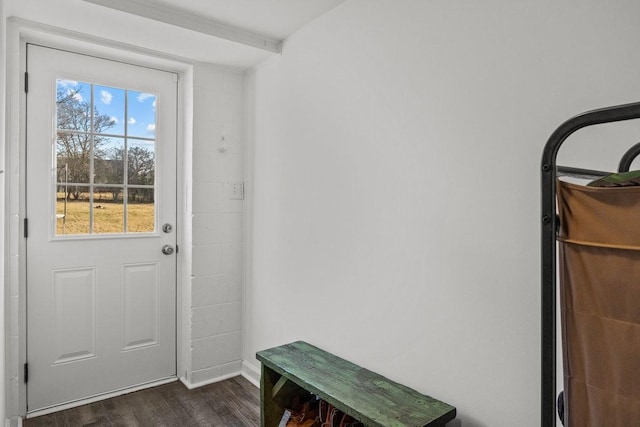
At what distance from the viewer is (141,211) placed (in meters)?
2.77

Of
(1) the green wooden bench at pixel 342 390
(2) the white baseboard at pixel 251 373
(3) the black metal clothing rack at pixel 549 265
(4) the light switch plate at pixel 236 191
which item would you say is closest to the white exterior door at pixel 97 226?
(4) the light switch plate at pixel 236 191

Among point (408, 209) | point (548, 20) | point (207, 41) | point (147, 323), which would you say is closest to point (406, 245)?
point (408, 209)

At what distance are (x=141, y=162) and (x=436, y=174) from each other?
2.03 metres

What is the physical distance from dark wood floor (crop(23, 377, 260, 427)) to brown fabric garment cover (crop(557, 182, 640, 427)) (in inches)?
79.5

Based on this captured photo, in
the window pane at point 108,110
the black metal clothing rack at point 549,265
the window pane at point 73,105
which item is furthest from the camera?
the window pane at point 108,110

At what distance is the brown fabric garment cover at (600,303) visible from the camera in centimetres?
72

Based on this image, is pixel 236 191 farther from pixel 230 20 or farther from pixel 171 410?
pixel 171 410

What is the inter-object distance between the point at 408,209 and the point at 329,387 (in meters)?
0.85

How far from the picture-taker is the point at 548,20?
133cm

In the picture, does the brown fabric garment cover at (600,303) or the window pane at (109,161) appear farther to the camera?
the window pane at (109,161)

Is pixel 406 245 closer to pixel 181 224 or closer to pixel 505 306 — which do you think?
pixel 505 306

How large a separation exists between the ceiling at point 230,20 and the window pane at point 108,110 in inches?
18.6

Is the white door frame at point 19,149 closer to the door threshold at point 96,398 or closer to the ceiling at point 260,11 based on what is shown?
the door threshold at point 96,398

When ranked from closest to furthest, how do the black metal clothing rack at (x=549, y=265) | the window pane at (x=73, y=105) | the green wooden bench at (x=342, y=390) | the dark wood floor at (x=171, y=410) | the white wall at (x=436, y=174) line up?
1. the black metal clothing rack at (x=549, y=265)
2. the white wall at (x=436, y=174)
3. the green wooden bench at (x=342, y=390)
4. the dark wood floor at (x=171, y=410)
5. the window pane at (x=73, y=105)
